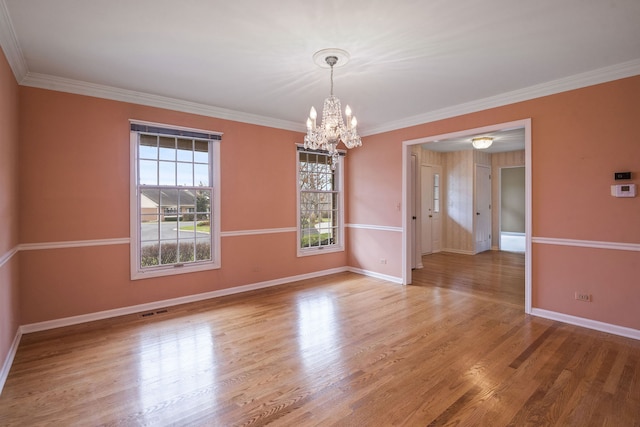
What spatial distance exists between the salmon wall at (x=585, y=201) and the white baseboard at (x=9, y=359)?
16.7 ft

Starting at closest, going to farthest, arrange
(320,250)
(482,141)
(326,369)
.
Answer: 1. (326,369)
2. (320,250)
3. (482,141)

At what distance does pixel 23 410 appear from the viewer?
2.04 meters

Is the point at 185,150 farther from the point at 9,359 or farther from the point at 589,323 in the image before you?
the point at 589,323

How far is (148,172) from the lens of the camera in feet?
13.0

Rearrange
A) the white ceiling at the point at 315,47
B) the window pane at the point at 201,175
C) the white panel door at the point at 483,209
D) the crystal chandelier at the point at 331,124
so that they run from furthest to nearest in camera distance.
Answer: the white panel door at the point at 483,209 → the window pane at the point at 201,175 → the crystal chandelier at the point at 331,124 → the white ceiling at the point at 315,47

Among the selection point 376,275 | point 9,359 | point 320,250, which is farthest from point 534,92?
point 9,359

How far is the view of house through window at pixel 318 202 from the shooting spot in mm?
5516

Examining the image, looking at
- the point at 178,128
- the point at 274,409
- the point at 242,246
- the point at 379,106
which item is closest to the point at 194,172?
the point at 178,128

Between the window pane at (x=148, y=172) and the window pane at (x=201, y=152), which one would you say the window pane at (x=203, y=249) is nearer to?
the window pane at (x=148, y=172)

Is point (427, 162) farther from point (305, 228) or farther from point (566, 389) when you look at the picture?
point (566, 389)

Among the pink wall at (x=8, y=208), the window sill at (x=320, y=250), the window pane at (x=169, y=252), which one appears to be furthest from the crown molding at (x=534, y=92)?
the pink wall at (x=8, y=208)

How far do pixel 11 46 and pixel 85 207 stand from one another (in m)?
1.63

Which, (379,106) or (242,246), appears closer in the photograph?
(379,106)

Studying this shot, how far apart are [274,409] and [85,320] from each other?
2765 mm
